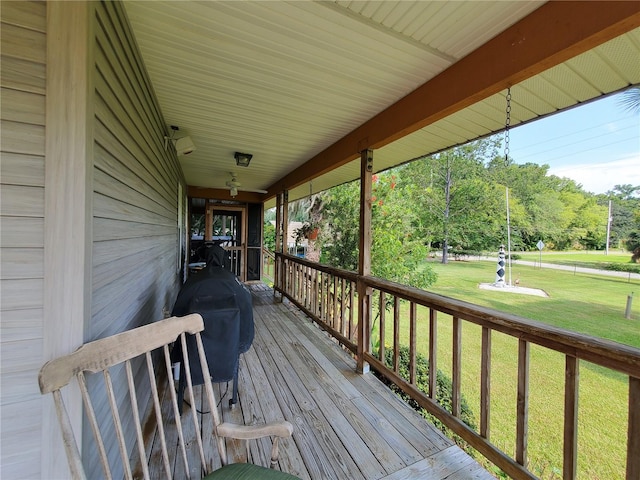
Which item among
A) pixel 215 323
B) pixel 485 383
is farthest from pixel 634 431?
pixel 215 323

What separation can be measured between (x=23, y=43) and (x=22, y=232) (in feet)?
2.02

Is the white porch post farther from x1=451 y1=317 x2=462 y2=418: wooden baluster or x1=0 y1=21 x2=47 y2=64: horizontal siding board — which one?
x1=451 y1=317 x2=462 y2=418: wooden baluster

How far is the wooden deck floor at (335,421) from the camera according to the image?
63.5 inches

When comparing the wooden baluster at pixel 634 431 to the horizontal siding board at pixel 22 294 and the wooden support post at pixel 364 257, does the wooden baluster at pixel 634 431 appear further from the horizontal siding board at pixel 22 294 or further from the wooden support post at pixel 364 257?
the horizontal siding board at pixel 22 294

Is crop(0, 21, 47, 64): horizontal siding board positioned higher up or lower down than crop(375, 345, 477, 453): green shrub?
higher up

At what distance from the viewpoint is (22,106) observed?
2.79 feet

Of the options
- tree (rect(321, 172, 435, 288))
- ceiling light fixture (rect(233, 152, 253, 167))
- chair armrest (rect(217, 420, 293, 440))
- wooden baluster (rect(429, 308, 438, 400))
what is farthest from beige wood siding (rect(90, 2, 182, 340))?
tree (rect(321, 172, 435, 288))

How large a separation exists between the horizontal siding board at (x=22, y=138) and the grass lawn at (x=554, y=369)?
173 inches

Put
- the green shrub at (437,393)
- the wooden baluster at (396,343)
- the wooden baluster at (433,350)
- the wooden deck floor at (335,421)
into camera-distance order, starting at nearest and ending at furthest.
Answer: the wooden deck floor at (335,421)
the wooden baluster at (433,350)
the wooden baluster at (396,343)
the green shrub at (437,393)

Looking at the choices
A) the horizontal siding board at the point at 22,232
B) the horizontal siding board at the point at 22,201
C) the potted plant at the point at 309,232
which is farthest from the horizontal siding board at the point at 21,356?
the potted plant at the point at 309,232

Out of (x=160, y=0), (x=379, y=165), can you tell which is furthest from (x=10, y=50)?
(x=379, y=165)

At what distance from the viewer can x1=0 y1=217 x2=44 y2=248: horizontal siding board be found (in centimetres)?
83

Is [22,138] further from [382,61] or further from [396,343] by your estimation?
[396,343]

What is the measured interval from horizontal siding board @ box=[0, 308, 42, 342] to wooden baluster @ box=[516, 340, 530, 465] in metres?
2.16
